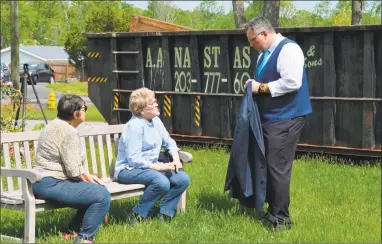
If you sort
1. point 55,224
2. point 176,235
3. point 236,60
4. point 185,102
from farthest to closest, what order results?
point 185,102, point 236,60, point 55,224, point 176,235

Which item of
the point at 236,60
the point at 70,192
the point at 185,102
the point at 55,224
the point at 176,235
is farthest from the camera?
the point at 185,102

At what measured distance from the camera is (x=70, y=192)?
6.31 metres

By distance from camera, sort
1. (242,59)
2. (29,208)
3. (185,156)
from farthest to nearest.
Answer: (242,59)
(185,156)
(29,208)

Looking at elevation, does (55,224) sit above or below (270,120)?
below

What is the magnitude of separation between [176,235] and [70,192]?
1056 mm

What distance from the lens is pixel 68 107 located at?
21.0ft

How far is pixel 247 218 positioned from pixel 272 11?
14.3 meters

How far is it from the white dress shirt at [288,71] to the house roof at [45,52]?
88861 mm

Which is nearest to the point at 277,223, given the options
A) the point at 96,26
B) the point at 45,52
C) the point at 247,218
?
the point at 247,218

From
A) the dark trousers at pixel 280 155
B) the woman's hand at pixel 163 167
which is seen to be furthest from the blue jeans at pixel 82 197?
the dark trousers at pixel 280 155

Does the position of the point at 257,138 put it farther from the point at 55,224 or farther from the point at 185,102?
the point at 185,102

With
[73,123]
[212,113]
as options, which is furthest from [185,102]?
[73,123]

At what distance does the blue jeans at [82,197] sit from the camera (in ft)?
20.7

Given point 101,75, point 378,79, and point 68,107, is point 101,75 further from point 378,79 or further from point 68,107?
point 68,107
